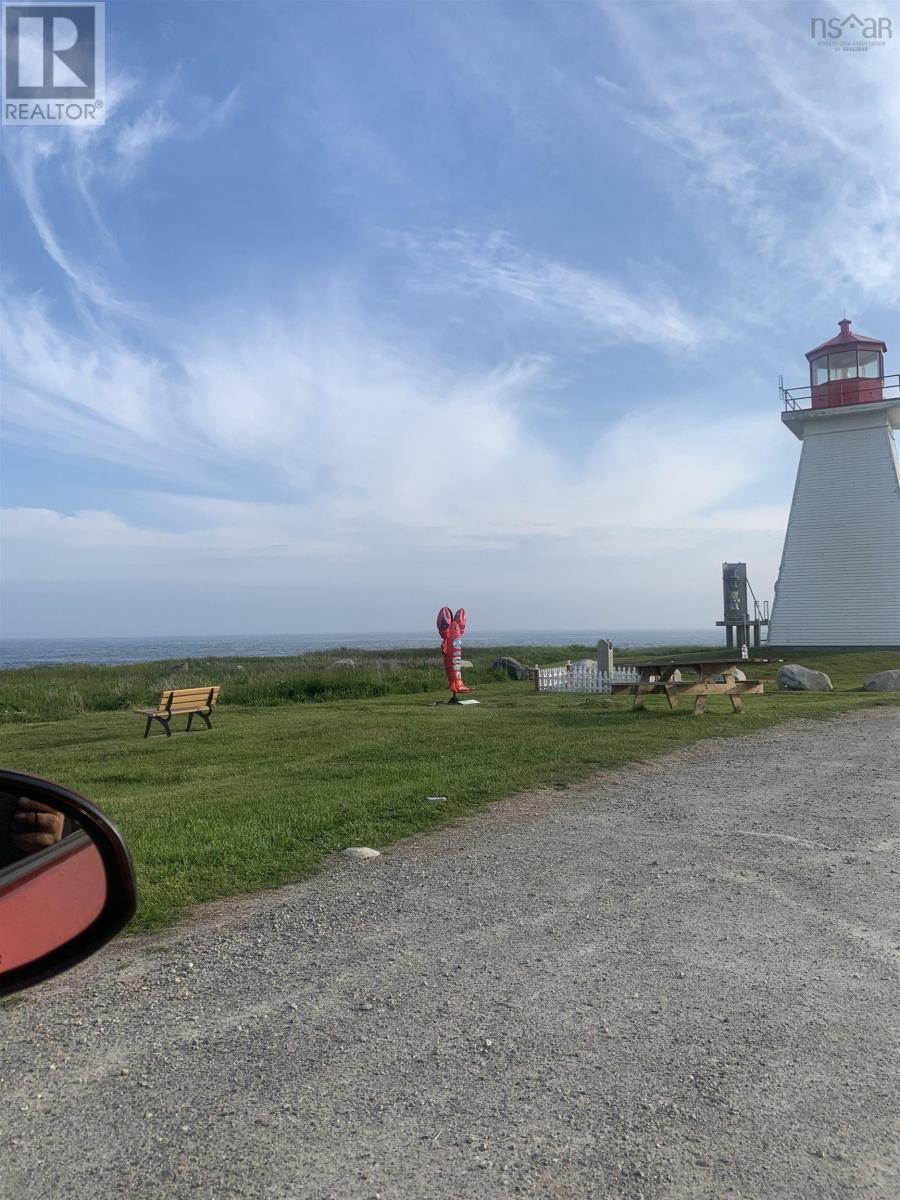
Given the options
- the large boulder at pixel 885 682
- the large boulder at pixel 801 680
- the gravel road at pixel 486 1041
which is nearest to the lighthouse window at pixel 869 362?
the large boulder at pixel 801 680

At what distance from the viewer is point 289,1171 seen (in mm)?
2613

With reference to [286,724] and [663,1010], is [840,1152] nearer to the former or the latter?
[663,1010]

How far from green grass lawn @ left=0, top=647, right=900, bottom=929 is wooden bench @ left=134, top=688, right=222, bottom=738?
468mm

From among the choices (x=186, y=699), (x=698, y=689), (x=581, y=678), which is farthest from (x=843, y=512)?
(x=186, y=699)

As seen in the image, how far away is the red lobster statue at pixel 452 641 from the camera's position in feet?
65.5

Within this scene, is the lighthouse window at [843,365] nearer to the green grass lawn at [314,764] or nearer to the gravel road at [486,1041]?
the green grass lawn at [314,764]

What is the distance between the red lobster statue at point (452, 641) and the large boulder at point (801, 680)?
746 centimetres

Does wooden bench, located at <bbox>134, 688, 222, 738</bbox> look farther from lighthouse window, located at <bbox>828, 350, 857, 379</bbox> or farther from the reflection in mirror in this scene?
lighthouse window, located at <bbox>828, 350, 857, 379</bbox>

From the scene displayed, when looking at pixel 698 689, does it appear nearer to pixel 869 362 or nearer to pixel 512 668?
pixel 512 668

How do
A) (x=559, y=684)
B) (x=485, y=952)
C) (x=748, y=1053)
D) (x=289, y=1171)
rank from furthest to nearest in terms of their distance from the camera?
(x=559, y=684)
(x=485, y=952)
(x=748, y=1053)
(x=289, y=1171)

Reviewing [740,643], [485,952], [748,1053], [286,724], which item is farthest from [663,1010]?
[740,643]

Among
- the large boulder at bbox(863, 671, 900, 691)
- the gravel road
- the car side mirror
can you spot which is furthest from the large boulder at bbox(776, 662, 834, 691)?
the car side mirror

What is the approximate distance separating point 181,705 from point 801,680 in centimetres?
1376

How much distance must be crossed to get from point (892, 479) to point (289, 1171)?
99.6ft
